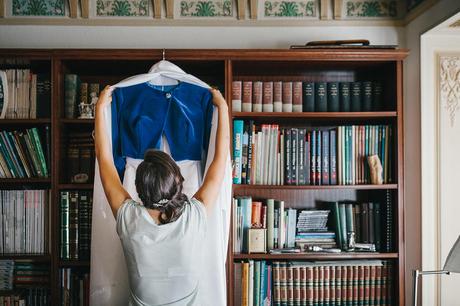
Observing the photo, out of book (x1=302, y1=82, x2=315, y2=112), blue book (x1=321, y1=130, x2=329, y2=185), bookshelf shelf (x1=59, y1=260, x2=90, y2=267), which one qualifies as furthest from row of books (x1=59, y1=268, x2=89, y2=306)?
book (x1=302, y1=82, x2=315, y2=112)

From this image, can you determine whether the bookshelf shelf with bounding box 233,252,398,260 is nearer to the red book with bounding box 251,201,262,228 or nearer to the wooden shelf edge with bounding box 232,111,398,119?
the red book with bounding box 251,201,262,228

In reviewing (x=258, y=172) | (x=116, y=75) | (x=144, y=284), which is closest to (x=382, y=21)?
(x=258, y=172)

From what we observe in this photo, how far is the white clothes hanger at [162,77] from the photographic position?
218 cm

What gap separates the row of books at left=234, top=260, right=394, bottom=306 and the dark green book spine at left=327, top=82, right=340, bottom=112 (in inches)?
35.0

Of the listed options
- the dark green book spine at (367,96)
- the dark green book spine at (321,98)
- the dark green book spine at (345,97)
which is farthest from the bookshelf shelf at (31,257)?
the dark green book spine at (367,96)

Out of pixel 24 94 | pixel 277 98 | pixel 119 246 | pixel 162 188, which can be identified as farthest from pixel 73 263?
pixel 277 98

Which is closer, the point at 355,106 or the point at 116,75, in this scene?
the point at 355,106

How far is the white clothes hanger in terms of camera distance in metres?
2.18

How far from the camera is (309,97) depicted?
8.98 ft

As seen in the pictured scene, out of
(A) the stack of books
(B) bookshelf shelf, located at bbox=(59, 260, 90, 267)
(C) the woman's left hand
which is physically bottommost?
(B) bookshelf shelf, located at bbox=(59, 260, 90, 267)

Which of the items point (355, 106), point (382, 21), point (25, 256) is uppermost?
point (382, 21)

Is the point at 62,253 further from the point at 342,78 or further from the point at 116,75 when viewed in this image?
the point at 342,78

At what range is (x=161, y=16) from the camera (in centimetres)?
298

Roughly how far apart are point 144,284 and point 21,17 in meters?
2.08
